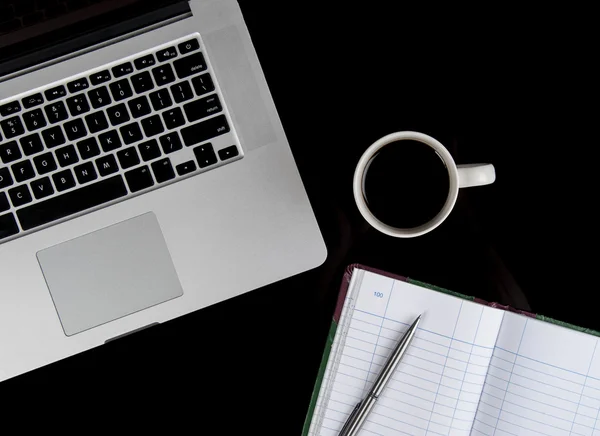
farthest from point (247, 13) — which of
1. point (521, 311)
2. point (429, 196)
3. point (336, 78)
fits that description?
point (521, 311)

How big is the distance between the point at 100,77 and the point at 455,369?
18.7 inches

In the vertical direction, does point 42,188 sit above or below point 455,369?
above

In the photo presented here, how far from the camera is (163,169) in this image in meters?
0.58

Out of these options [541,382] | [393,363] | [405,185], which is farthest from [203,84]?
[541,382]

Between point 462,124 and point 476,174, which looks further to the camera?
point 462,124

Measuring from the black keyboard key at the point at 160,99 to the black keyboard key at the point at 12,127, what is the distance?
140 millimetres

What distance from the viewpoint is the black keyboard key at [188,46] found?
1.90 feet

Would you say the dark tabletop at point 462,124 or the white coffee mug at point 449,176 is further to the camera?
the dark tabletop at point 462,124

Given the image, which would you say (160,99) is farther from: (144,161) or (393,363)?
(393,363)

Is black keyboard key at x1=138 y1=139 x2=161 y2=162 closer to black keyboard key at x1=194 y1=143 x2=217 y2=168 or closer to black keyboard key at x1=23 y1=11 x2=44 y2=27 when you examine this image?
black keyboard key at x1=194 y1=143 x2=217 y2=168

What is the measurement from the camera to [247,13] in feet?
2.06

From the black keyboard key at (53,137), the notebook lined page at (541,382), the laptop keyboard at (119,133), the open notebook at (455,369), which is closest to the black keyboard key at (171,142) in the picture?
the laptop keyboard at (119,133)

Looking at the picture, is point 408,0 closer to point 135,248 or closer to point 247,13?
point 247,13

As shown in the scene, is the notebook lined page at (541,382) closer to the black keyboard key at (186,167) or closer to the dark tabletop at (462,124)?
the dark tabletop at (462,124)
